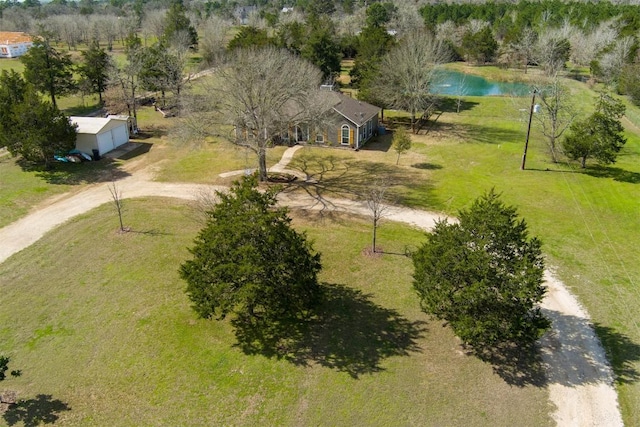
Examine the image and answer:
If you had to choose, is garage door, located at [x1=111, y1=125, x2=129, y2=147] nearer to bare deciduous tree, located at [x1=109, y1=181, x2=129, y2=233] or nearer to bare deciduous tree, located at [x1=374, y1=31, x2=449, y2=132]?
bare deciduous tree, located at [x1=109, y1=181, x2=129, y2=233]

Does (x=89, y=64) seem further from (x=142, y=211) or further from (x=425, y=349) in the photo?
(x=425, y=349)


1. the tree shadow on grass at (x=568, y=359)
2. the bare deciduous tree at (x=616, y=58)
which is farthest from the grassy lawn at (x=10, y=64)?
the bare deciduous tree at (x=616, y=58)

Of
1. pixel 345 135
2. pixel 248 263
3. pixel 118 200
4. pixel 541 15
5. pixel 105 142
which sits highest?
pixel 541 15

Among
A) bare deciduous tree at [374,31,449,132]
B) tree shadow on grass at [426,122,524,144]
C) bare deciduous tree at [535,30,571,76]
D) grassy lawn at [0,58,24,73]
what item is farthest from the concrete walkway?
grassy lawn at [0,58,24,73]

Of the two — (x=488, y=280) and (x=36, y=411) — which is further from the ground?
(x=488, y=280)

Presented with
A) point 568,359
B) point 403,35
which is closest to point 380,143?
point 568,359

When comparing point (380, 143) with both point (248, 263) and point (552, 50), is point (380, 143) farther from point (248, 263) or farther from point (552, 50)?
point (552, 50)

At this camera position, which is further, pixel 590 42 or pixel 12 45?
pixel 12 45

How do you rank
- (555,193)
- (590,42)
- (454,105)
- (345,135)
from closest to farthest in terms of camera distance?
(555,193) < (345,135) < (454,105) < (590,42)
